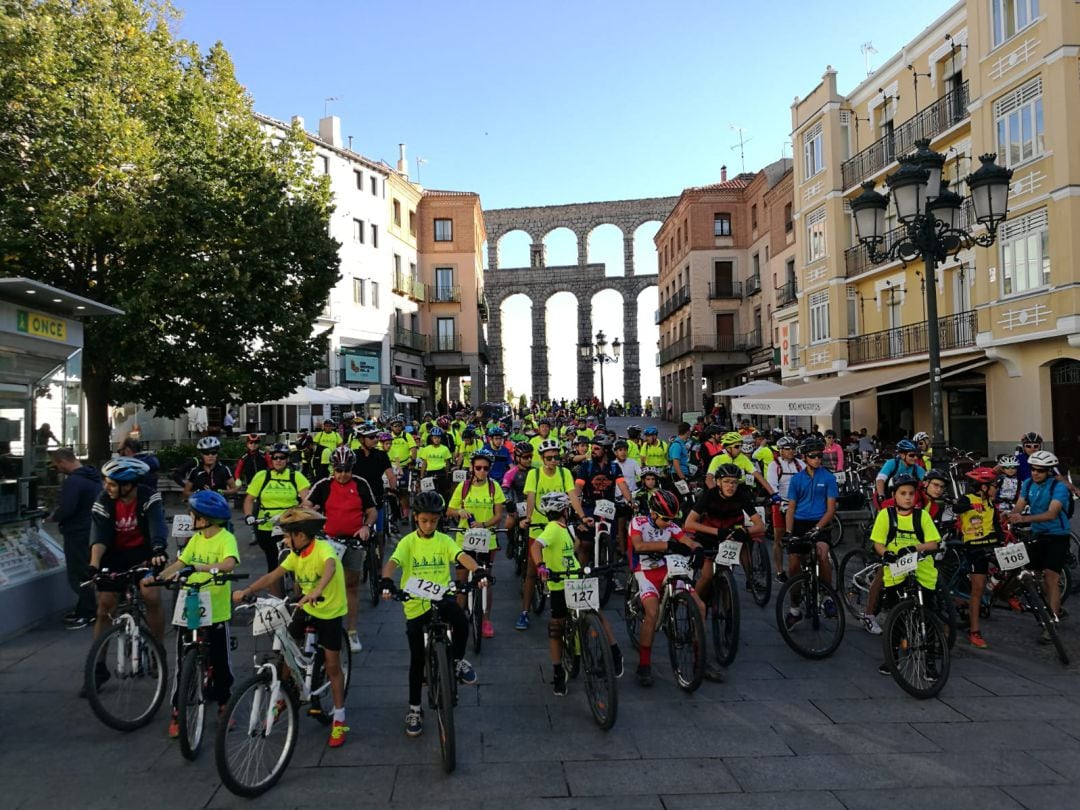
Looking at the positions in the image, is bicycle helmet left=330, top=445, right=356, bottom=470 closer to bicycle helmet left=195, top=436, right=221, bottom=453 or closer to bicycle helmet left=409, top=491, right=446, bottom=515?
bicycle helmet left=195, top=436, right=221, bottom=453

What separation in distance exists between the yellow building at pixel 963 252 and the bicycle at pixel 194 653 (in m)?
11.9

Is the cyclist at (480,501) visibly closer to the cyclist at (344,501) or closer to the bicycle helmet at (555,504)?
the cyclist at (344,501)

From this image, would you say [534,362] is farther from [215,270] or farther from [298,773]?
[298,773]

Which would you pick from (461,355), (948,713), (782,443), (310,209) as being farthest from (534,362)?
(948,713)

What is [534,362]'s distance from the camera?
233ft

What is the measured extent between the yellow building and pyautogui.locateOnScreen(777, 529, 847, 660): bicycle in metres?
7.71

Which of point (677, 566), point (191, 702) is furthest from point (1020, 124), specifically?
point (191, 702)

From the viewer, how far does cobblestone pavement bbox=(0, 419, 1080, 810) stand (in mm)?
4301

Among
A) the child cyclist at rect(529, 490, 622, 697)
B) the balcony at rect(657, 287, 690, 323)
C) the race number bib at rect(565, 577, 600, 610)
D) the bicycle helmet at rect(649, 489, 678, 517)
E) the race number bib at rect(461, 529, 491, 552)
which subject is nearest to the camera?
the race number bib at rect(565, 577, 600, 610)

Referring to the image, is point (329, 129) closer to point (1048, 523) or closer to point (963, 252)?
point (963, 252)

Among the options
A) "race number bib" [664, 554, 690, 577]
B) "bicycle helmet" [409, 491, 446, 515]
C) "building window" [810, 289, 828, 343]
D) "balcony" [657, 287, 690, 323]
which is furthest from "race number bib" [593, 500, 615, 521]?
"balcony" [657, 287, 690, 323]

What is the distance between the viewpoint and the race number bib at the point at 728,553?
259 inches

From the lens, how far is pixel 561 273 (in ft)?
227

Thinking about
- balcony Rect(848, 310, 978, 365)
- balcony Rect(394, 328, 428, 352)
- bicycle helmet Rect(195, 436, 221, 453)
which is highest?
balcony Rect(394, 328, 428, 352)
